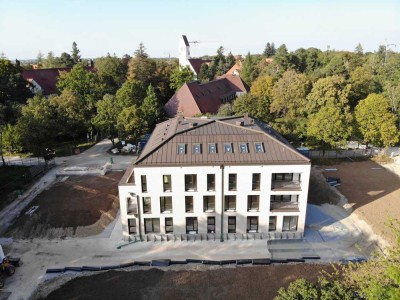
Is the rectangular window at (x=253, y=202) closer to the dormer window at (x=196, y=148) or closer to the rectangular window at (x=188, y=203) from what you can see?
the rectangular window at (x=188, y=203)

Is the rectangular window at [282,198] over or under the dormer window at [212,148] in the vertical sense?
under

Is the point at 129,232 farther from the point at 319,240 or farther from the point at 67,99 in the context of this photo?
the point at 67,99

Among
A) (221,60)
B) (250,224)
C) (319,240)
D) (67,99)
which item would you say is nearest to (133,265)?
(250,224)

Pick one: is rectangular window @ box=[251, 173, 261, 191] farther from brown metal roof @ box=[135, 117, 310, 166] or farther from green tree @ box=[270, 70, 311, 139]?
green tree @ box=[270, 70, 311, 139]

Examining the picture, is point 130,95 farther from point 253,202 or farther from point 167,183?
point 253,202

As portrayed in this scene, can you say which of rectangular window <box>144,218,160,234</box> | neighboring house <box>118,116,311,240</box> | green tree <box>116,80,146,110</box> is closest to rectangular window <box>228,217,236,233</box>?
neighboring house <box>118,116,311,240</box>

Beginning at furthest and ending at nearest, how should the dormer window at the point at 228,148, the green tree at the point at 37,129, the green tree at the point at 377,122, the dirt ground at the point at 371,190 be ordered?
the green tree at the point at 377,122
the green tree at the point at 37,129
the dirt ground at the point at 371,190
the dormer window at the point at 228,148

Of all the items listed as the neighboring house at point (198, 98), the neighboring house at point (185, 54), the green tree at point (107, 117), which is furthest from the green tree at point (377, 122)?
the neighboring house at point (185, 54)
